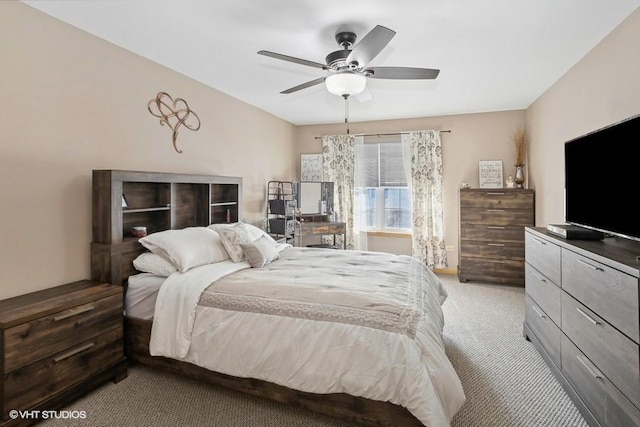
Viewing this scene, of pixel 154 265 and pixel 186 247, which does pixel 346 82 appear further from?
pixel 154 265

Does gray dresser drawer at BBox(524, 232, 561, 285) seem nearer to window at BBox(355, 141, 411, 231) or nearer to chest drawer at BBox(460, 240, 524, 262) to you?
chest drawer at BBox(460, 240, 524, 262)

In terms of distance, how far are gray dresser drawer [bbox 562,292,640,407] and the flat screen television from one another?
0.47m

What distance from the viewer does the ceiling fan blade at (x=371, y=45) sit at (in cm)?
191

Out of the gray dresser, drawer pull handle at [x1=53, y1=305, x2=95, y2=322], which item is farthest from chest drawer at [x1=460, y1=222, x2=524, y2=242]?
drawer pull handle at [x1=53, y1=305, x2=95, y2=322]

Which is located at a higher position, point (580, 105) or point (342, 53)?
point (342, 53)

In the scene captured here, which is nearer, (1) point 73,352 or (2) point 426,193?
(1) point 73,352

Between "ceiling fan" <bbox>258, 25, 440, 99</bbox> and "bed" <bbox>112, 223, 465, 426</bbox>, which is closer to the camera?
"bed" <bbox>112, 223, 465, 426</bbox>

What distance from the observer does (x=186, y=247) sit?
8.33 ft

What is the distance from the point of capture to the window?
17.5ft

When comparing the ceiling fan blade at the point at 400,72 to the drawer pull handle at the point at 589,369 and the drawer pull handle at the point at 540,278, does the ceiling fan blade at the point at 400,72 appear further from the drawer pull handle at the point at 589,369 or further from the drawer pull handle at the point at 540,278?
the drawer pull handle at the point at 589,369

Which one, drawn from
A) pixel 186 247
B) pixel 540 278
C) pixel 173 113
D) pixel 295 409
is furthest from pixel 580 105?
pixel 173 113

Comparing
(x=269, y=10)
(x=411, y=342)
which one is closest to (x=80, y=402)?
(x=411, y=342)

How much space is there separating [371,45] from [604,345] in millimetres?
2080

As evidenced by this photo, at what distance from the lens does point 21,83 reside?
6.87 ft
